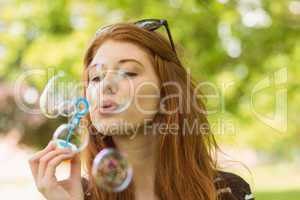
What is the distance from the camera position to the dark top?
7.28 ft

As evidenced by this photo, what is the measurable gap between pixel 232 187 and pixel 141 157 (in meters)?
0.41

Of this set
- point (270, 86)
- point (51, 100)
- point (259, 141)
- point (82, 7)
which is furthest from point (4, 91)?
point (51, 100)

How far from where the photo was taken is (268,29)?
6840mm

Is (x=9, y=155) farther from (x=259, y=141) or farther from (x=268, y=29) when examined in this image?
(x=268, y=29)

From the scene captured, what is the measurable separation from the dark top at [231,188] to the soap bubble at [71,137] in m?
0.19

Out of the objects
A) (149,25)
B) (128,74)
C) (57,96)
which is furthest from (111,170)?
(149,25)

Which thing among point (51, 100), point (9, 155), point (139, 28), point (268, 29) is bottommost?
point (9, 155)

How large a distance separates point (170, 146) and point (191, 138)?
0.33 feet

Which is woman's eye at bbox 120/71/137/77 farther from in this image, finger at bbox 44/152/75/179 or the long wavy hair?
finger at bbox 44/152/75/179

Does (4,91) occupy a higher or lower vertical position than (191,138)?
higher

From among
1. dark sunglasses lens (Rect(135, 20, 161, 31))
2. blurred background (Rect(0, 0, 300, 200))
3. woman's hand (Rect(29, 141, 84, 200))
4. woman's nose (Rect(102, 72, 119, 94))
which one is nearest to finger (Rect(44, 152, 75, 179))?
woman's hand (Rect(29, 141, 84, 200))

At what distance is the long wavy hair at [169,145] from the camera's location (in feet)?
6.97

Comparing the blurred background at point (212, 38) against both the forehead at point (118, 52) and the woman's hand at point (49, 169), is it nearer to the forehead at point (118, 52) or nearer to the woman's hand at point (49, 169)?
the forehead at point (118, 52)

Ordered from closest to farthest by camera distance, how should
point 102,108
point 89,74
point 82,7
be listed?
point 102,108
point 89,74
point 82,7
